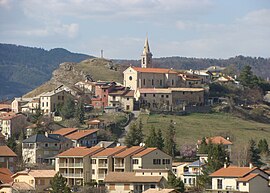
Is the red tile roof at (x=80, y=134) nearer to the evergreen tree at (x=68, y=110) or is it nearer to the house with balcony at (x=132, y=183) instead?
the evergreen tree at (x=68, y=110)

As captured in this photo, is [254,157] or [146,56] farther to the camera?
[146,56]

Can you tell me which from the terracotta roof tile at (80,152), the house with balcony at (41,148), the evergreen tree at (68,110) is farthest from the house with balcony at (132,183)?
the evergreen tree at (68,110)

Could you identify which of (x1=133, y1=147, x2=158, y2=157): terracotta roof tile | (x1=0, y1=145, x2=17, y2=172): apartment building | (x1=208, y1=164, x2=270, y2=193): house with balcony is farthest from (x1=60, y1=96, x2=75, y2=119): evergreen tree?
(x1=208, y1=164, x2=270, y2=193): house with balcony

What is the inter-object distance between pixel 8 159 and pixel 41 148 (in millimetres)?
6530

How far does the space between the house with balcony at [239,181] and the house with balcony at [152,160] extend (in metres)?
9.17

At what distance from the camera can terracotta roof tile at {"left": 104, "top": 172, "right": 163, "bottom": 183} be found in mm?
72688

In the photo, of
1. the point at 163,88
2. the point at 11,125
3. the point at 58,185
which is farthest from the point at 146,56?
the point at 58,185

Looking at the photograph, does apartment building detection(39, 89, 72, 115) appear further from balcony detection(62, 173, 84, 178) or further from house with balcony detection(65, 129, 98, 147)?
balcony detection(62, 173, 84, 178)

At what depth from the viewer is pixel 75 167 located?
82.7 m

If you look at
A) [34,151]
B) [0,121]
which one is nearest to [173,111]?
[0,121]

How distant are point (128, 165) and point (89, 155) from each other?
4.28 metres

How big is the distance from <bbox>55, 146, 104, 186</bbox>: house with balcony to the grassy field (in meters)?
22.7

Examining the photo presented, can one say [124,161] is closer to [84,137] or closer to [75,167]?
[75,167]

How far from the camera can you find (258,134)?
11306 cm
